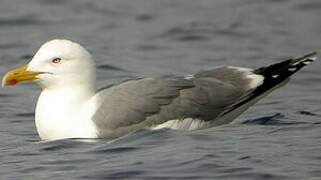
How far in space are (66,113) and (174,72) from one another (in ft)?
13.4

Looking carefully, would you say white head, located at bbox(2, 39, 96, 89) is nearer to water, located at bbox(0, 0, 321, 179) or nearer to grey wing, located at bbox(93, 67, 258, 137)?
grey wing, located at bbox(93, 67, 258, 137)

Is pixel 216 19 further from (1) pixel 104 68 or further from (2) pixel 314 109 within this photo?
(2) pixel 314 109

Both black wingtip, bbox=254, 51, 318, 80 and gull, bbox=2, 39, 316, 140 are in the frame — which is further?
black wingtip, bbox=254, 51, 318, 80

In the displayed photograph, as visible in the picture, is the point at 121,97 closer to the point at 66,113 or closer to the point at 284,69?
the point at 66,113

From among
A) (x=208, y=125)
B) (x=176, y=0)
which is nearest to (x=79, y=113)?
(x=208, y=125)

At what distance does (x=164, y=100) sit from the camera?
35.1 feet

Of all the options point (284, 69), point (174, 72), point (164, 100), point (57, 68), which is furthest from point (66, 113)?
point (174, 72)

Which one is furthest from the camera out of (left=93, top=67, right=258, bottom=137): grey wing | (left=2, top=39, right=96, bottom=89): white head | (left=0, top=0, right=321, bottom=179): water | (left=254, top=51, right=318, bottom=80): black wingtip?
(left=254, top=51, right=318, bottom=80): black wingtip

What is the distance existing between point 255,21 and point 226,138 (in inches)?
288


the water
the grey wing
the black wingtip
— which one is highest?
the black wingtip

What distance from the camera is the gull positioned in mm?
10508

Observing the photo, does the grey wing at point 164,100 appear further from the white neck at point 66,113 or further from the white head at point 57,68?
the white head at point 57,68

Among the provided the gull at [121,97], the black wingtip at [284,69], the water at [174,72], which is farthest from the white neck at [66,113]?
the black wingtip at [284,69]

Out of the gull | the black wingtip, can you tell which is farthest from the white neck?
the black wingtip
